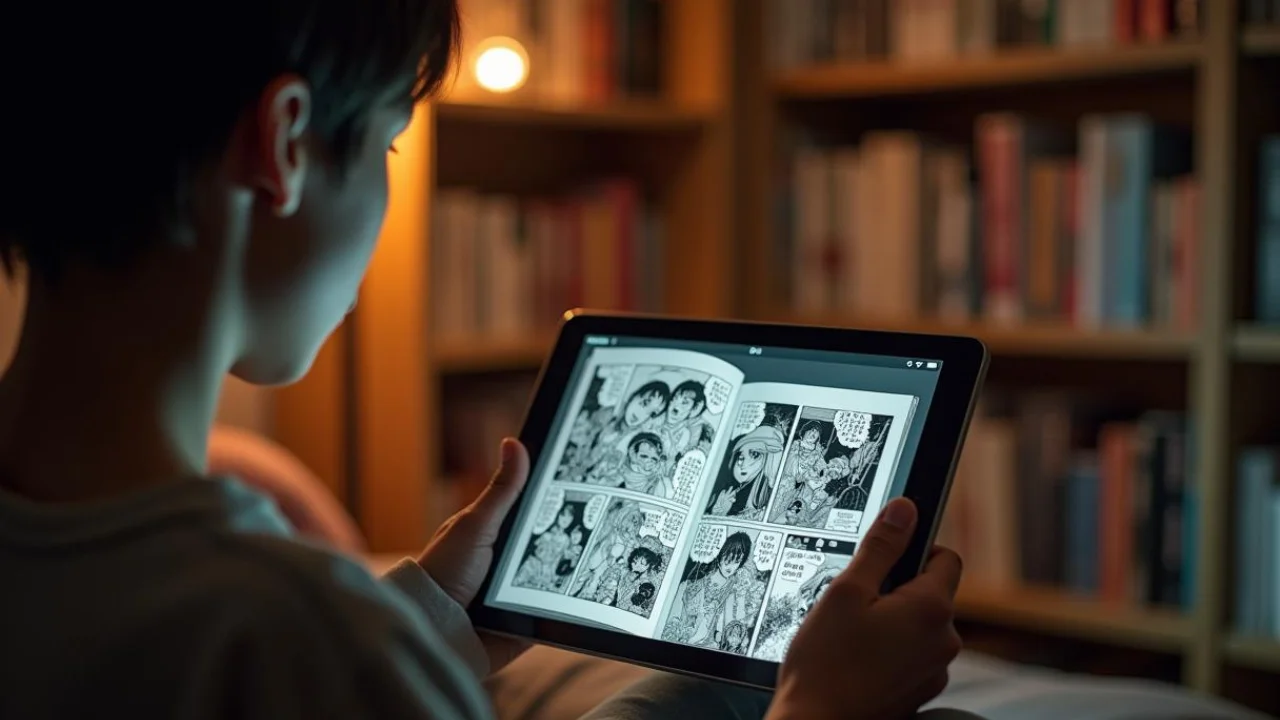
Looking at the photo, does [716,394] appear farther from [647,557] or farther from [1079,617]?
[1079,617]

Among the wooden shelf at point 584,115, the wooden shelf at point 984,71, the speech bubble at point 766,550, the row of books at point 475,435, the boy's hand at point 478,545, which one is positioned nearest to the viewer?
the speech bubble at point 766,550

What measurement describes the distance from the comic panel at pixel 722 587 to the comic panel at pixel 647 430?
1.5 inches

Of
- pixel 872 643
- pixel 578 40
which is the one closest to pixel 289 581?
pixel 872 643

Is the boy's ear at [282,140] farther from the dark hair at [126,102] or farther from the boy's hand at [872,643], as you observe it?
the boy's hand at [872,643]

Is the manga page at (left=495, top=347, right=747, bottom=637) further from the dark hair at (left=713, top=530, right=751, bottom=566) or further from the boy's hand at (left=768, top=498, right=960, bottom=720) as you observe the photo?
the boy's hand at (left=768, top=498, right=960, bottom=720)

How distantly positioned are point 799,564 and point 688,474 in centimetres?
10

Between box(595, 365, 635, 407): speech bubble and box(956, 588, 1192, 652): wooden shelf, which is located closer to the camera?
box(595, 365, 635, 407): speech bubble

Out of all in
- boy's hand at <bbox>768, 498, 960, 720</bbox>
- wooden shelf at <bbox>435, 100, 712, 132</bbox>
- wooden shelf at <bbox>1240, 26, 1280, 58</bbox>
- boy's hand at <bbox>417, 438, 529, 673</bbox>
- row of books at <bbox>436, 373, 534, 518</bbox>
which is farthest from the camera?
row of books at <bbox>436, 373, 534, 518</bbox>

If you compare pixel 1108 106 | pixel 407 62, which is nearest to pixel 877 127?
pixel 1108 106

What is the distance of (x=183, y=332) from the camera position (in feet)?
1.96

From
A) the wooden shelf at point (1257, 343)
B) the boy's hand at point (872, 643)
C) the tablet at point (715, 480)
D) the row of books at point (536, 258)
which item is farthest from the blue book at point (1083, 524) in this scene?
→ the boy's hand at point (872, 643)

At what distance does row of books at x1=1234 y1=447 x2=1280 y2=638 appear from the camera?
1931 mm

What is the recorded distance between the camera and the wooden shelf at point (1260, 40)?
1878 millimetres

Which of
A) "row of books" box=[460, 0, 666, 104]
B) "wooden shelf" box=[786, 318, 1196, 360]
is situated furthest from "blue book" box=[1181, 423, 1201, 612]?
"row of books" box=[460, 0, 666, 104]
